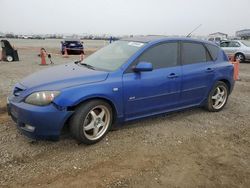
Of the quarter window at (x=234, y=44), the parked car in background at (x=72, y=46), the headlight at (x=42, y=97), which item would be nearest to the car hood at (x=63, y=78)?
the headlight at (x=42, y=97)

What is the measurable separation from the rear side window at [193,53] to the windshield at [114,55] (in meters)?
1.00

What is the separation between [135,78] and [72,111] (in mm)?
1259

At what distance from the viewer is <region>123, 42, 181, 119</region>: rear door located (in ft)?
16.7

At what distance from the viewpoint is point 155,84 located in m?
5.32

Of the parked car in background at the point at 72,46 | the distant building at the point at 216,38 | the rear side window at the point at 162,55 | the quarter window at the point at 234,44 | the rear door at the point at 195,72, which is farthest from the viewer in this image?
the distant building at the point at 216,38

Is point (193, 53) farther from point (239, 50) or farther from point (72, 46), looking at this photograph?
point (72, 46)

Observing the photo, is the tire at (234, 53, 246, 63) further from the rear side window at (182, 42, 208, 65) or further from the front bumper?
the front bumper

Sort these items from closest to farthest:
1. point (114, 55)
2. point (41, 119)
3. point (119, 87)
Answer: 1. point (41, 119)
2. point (119, 87)
3. point (114, 55)

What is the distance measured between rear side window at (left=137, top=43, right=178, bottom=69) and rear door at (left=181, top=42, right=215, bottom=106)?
0.22 m

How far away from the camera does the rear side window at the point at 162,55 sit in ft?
17.8

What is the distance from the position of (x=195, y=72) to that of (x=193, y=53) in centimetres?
42

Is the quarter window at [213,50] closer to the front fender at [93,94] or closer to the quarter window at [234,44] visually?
the front fender at [93,94]

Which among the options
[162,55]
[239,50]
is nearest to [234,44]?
[239,50]

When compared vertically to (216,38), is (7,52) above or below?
below
